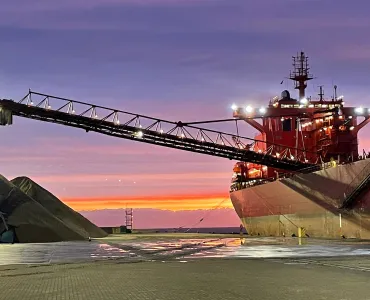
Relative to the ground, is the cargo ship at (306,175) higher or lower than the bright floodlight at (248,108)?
Result: lower

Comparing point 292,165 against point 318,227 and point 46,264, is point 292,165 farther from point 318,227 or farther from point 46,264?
point 46,264

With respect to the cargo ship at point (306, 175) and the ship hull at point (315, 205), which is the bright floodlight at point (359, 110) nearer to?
the cargo ship at point (306, 175)

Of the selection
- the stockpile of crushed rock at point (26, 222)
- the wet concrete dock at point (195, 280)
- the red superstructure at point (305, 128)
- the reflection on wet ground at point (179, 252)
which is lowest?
the reflection on wet ground at point (179, 252)

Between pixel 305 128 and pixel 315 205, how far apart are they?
56.4ft

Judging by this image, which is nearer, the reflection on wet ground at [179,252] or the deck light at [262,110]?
the reflection on wet ground at [179,252]

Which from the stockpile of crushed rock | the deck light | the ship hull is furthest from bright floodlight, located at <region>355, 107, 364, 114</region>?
the stockpile of crushed rock

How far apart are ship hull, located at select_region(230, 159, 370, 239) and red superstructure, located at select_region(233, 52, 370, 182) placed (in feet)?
17.5

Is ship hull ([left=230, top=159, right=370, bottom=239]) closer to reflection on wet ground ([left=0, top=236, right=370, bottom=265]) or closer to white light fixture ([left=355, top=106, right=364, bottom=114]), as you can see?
reflection on wet ground ([left=0, top=236, right=370, bottom=265])

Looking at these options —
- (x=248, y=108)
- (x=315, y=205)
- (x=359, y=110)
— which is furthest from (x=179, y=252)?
(x=359, y=110)

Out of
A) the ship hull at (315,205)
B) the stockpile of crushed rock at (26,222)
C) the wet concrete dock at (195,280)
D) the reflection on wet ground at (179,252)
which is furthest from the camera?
the stockpile of crushed rock at (26,222)

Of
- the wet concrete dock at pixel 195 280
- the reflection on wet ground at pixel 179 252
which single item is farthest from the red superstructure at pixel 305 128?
the wet concrete dock at pixel 195 280

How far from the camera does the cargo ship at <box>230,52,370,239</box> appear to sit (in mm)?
39688

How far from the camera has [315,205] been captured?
145ft

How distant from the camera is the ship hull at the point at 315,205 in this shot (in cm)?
3853
